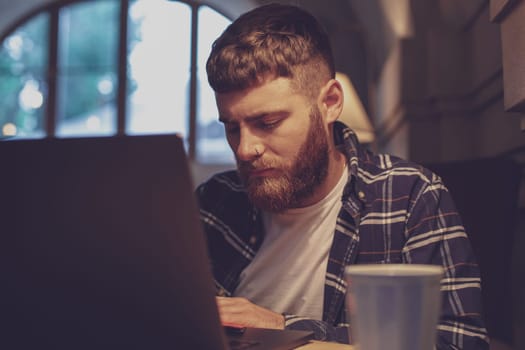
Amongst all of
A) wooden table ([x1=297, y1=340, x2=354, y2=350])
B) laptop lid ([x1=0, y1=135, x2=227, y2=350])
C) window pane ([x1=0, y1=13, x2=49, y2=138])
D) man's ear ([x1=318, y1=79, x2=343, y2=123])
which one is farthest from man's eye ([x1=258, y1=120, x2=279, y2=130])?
window pane ([x1=0, y1=13, x2=49, y2=138])

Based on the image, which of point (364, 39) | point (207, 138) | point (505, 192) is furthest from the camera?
point (207, 138)

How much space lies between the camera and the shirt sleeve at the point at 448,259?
902mm

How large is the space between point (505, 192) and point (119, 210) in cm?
101

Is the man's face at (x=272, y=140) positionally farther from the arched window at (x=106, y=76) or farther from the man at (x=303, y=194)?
the arched window at (x=106, y=76)

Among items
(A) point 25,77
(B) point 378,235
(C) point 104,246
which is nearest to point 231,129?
(B) point 378,235

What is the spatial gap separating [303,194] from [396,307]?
787 mm

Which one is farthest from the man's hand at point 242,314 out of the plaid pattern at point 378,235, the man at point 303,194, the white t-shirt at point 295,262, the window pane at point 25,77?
the window pane at point 25,77

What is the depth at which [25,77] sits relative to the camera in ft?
19.7

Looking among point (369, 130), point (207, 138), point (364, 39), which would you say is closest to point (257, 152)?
point (369, 130)

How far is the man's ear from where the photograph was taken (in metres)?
1.21

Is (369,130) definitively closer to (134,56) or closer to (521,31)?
(521,31)

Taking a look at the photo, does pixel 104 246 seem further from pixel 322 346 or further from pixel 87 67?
pixel 87 67

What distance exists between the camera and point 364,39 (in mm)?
4641

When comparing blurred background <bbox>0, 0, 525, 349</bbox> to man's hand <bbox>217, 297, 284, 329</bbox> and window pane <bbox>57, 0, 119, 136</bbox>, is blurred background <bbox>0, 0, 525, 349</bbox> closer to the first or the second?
window pane <bbox>57, 0, 119, 136</bbox>
